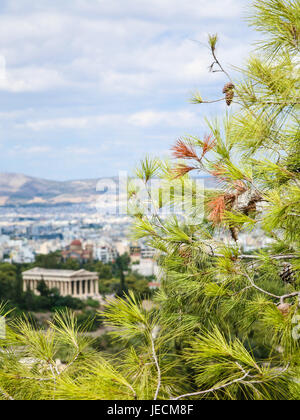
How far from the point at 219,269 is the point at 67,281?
2542 cm

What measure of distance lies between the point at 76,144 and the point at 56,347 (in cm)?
5590

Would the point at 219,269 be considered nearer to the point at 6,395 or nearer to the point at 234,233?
the point at 234,233

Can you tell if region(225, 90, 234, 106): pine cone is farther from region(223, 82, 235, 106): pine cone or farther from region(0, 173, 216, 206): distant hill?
region(0, 173, 216, 206): distant hill

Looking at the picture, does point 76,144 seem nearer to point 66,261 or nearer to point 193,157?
point 66,261

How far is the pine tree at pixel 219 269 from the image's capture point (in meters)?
1.19

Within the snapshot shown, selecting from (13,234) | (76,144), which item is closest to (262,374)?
(13,234)

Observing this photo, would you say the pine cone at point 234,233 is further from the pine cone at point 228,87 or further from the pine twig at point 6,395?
the pine twig at point 6,395

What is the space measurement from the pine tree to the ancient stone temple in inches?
862

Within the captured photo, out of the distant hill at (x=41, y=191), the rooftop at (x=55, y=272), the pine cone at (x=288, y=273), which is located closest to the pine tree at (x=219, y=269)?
the pine cone at (x=288, y=273)
